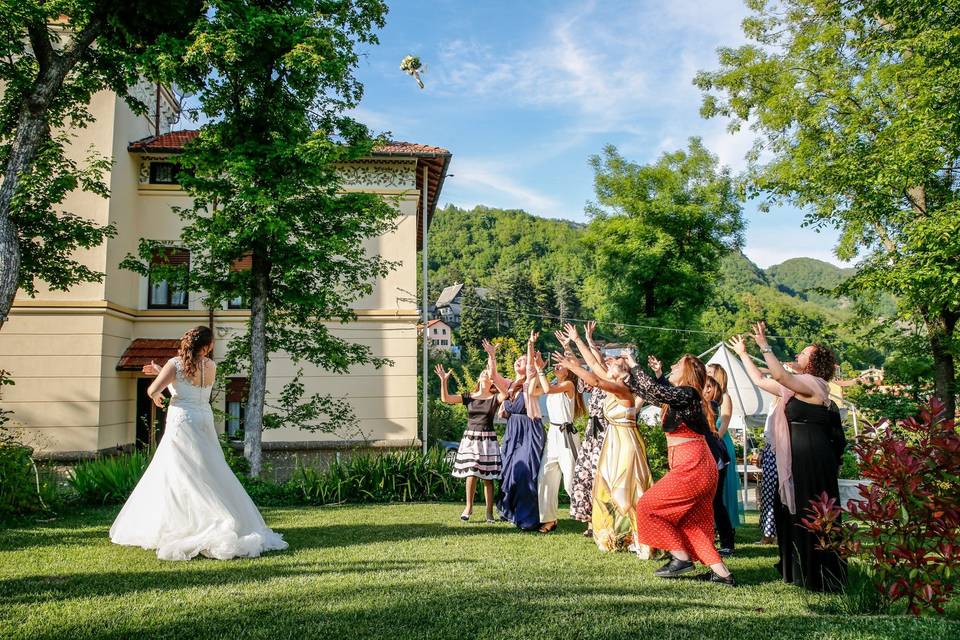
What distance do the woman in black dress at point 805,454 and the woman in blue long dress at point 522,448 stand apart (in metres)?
3.17

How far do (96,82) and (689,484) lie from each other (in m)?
11.7

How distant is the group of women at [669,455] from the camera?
17.8 ft

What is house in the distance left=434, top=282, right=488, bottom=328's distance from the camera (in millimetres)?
99750

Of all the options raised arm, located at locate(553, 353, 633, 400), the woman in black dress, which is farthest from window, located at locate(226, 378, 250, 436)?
the woman in black dress

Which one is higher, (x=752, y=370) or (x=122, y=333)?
(x=122, y=333)

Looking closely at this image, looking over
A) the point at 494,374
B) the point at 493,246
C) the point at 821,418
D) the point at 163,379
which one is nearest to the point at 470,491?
the point at 494,374

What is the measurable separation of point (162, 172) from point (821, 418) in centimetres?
1871

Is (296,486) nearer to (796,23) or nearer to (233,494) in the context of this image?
(233,494)

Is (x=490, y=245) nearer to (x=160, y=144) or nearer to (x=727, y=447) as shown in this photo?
(x=160, y=144)

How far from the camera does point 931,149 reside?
1252 cm

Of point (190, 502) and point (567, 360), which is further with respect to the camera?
point (190, 502)

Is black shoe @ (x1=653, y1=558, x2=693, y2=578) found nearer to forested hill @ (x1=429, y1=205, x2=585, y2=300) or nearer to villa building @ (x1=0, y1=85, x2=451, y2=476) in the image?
villa building @ (x1=0, y1=85, x2=451, y2=476)

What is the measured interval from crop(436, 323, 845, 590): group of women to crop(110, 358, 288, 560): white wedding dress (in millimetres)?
3222

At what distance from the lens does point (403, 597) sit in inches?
183
